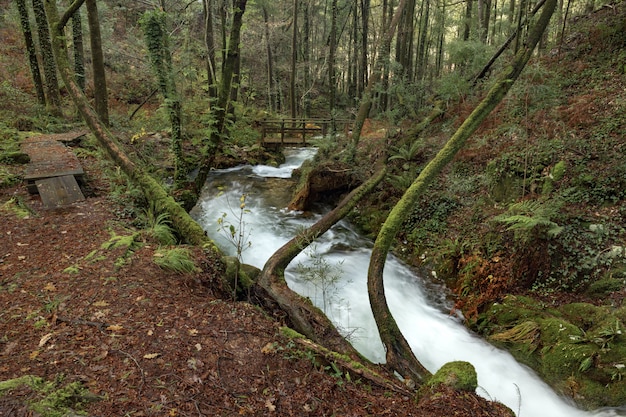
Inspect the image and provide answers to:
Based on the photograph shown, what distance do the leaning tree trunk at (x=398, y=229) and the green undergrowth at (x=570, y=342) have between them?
2.22m

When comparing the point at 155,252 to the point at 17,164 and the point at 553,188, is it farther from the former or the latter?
the point at 553,188

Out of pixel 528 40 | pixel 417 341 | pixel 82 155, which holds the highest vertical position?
pixel 528 40

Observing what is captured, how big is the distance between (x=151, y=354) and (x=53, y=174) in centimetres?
650

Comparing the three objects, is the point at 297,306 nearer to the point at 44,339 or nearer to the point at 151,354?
the point at 151,354

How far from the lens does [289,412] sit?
9.87 feet

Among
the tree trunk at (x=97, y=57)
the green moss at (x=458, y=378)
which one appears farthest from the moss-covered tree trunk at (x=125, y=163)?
the green moss at (x=458, y=378)

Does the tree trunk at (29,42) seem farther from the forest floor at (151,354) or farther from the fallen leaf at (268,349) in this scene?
the fallen leaf at (268,349)

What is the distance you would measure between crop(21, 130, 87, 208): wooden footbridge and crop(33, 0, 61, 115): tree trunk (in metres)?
4.82

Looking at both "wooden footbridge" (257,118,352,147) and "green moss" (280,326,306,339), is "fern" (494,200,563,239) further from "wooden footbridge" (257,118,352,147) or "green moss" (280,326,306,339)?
"wooden footbridge" (257,118,352,147)

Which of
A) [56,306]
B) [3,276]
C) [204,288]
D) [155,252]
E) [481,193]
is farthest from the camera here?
[481,193]

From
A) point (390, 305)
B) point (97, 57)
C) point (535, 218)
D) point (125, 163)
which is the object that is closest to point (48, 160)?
point (125, 163)

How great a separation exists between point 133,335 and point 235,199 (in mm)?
9060

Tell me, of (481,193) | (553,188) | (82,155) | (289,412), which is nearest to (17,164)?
(82,155)

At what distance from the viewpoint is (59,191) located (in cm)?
721
